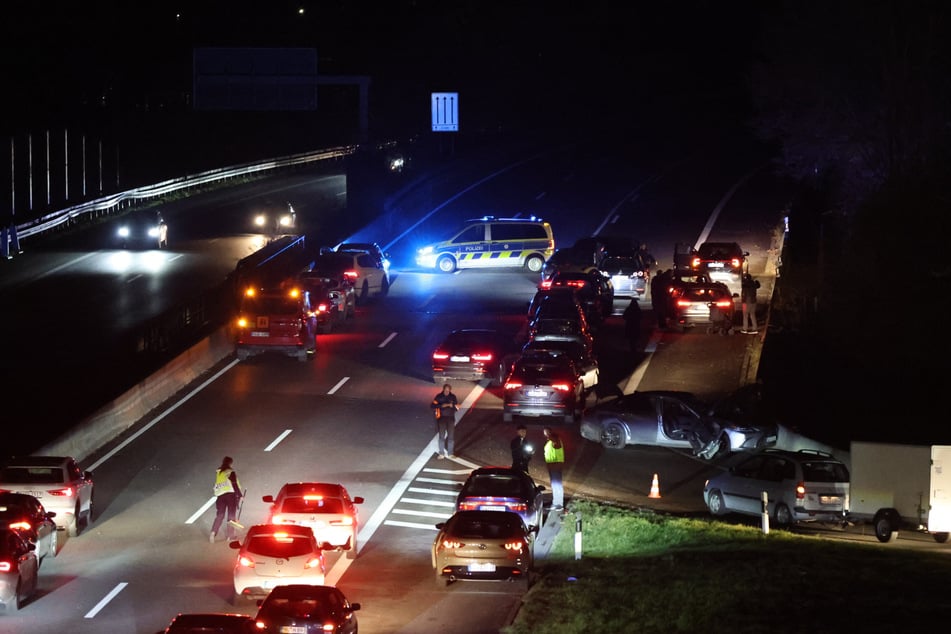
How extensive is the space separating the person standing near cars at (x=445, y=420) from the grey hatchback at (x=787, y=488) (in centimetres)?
606

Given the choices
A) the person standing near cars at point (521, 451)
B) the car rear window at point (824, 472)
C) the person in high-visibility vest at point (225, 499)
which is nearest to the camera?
the person in high-visibility vest at point (225, 499)

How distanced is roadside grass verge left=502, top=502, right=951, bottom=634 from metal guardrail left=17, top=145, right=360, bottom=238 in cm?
3751

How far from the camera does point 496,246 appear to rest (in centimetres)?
5234

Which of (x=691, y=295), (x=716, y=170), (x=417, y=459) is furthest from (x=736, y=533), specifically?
(x=716, y=170)

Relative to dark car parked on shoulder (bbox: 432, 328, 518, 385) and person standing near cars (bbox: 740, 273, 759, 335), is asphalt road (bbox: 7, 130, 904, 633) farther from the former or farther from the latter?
person standing near cars (bbox: 740, 273, 759, 335)

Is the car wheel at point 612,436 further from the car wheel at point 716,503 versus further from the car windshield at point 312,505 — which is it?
the car windshield at point 312,505

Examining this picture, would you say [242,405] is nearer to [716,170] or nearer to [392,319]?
[392,319]

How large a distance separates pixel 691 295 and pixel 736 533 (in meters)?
19.2

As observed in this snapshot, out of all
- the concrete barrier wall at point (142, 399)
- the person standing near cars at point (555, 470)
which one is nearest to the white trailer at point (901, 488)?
the person standing near cars at point (555, 470)

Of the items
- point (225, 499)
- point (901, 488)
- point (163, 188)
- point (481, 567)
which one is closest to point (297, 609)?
point (481, 567)

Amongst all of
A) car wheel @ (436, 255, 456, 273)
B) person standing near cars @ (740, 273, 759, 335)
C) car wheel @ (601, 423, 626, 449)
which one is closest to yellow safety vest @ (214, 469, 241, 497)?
car wheel @ (601, 423, 626, 449)

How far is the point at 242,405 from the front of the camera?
33000 mm

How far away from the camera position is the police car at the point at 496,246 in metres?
52.0

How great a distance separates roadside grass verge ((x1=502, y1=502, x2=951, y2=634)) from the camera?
16328 mm
